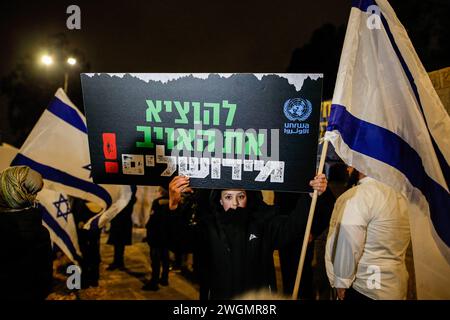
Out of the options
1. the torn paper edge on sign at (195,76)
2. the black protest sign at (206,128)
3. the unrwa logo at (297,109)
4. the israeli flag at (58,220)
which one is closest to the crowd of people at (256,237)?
the black protest sign at (206,128)

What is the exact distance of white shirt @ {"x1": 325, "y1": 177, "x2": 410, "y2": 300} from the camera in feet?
9.29

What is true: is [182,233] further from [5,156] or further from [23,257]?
[5,156]

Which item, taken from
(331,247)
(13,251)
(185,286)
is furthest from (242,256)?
(185,286)

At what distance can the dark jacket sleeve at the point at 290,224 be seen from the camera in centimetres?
281

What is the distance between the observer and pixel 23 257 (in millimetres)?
2500

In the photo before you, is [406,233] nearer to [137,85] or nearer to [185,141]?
[185,141]

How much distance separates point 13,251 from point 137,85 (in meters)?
1.48

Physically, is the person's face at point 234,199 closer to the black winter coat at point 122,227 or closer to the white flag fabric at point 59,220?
the white flag fabric at point 59,220

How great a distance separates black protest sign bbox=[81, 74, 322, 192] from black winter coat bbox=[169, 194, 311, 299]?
1.09ft

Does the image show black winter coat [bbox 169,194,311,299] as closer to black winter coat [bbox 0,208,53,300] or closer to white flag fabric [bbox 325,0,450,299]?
white flag fabric [bbox 325,0,450,299]

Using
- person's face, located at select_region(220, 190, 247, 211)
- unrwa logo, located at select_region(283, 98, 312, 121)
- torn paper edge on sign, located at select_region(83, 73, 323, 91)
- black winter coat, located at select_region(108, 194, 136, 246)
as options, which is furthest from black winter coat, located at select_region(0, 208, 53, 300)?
black winter coat, located at select_region(108, 194, 136, 246)

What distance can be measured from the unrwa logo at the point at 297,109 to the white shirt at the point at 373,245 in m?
0.91

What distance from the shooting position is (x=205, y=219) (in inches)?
116
